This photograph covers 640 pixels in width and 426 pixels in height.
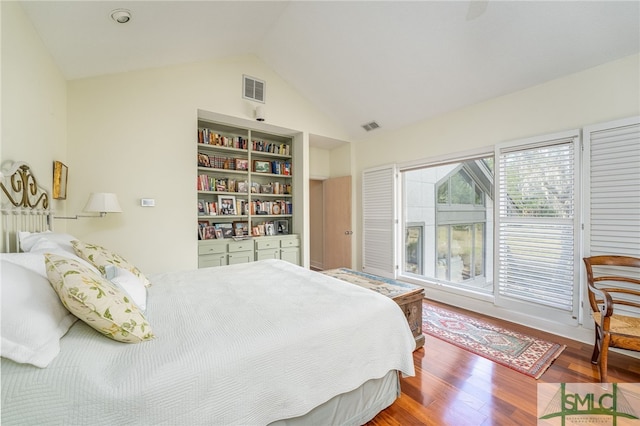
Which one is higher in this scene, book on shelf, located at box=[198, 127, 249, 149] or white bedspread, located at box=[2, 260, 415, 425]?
book on shelf, located at box=[198, 127, 249, 149]

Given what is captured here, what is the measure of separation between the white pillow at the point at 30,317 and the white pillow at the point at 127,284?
0.31 m

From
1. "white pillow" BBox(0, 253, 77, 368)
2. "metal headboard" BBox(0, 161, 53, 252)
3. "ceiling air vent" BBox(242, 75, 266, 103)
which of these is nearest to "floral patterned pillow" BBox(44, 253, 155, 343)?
"white pillow" BBox(0, 253, 77, 368)

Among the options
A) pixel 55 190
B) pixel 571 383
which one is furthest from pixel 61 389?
pixel 571 383

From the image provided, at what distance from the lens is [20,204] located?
1809 millimetres

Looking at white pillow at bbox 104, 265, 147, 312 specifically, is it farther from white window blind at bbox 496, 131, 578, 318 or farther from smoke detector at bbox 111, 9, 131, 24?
white window blind at bbox 496, 131, 578, 318

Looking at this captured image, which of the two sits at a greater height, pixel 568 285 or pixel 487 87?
pixel 487 87

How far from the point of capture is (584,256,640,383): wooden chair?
1.87 m

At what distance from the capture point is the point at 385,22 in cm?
276

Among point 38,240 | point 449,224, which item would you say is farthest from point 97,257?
point 449,224

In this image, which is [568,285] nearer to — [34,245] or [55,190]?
[34,245]

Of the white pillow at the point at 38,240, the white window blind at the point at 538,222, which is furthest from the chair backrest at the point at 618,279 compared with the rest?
the white pillow at the point at 38,240

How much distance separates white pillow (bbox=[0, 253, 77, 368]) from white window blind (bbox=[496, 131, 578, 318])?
3.73 m

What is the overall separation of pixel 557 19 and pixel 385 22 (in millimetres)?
1460

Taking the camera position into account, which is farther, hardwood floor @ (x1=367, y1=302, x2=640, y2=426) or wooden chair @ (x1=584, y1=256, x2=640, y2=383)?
wooden chair @ (x1=584, y1=256, x2=640, y2=383)
